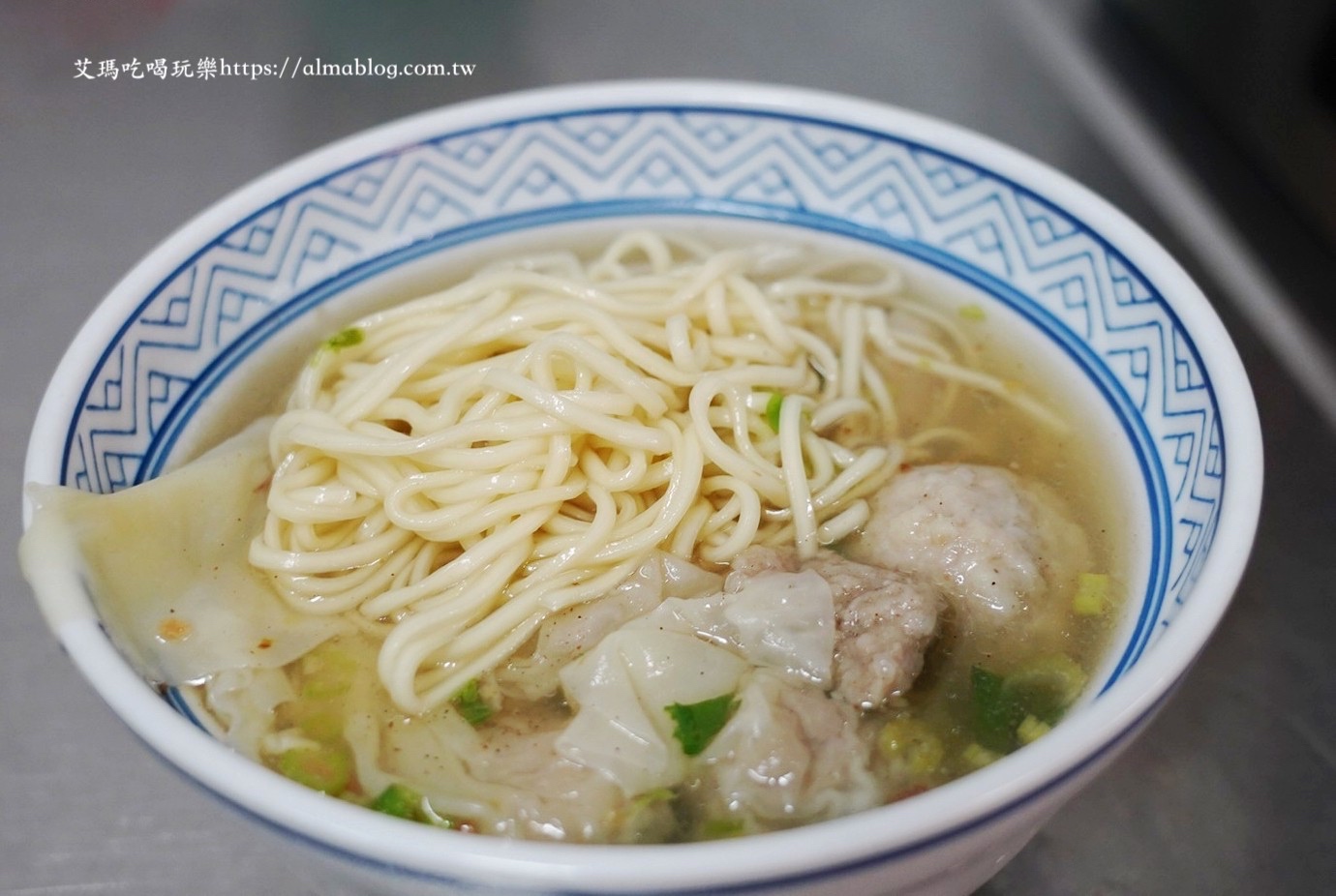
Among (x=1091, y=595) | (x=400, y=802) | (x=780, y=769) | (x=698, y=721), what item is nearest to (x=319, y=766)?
(x=400, y=802)

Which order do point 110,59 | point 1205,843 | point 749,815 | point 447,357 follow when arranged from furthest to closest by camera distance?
point 110,59 < point 447,357 < point 1205,843 < point 749,815

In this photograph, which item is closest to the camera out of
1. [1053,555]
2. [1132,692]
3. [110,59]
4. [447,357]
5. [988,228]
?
[1132,692]

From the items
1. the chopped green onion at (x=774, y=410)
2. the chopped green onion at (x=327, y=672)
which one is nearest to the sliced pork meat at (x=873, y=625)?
the chopped green onion at (x=774, y=410)

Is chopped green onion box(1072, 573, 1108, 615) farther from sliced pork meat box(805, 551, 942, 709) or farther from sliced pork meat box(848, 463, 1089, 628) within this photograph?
sliced pork meat box(805, 551, 942, 709)

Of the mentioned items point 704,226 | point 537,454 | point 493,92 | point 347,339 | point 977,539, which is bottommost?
point 977,539

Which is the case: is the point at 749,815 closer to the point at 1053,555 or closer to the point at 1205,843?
the point at 1053,555

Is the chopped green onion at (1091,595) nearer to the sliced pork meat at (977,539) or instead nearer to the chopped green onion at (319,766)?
the sliced pork meat at (977,539)

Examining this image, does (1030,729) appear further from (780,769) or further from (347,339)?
(347,339)

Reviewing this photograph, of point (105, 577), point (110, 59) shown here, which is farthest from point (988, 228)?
point (110, 59)
